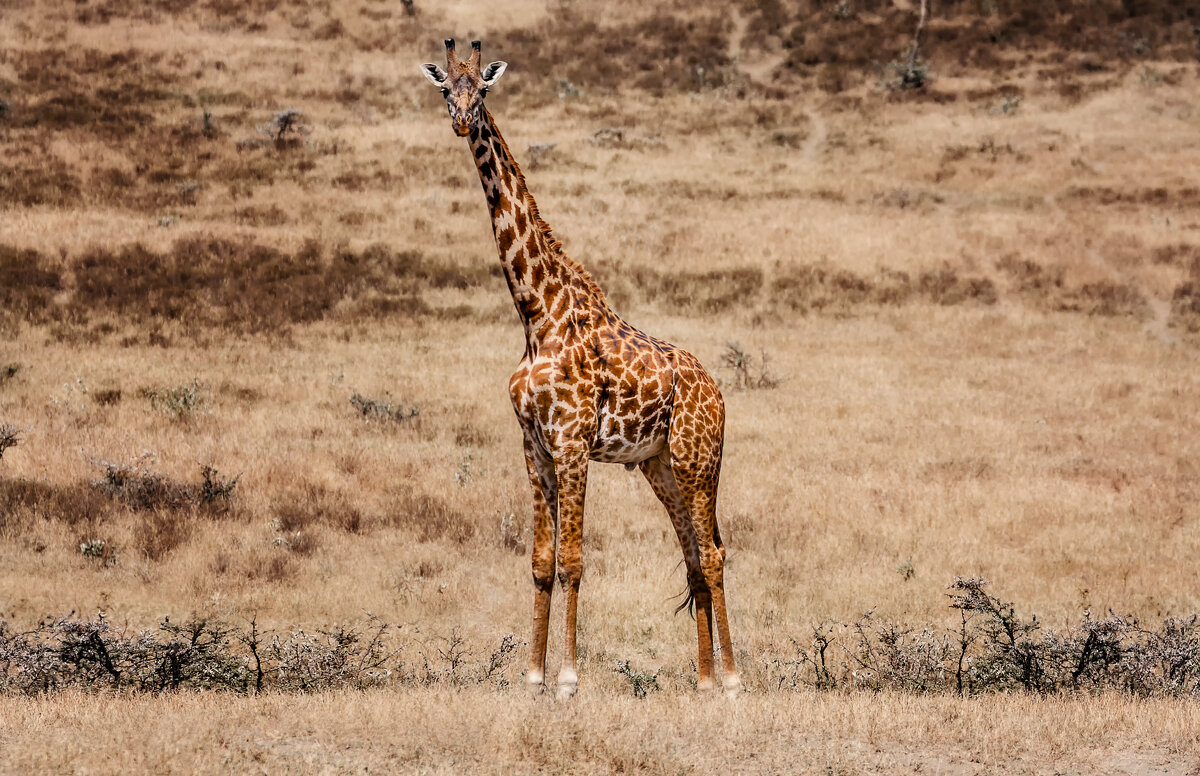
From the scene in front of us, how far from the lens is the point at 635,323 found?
26.6 m

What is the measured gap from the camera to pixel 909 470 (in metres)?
17.8

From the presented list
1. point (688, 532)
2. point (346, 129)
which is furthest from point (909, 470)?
point (346, 129)

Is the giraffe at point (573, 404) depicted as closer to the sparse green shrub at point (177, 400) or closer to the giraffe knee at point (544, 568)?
the giraffe knee at point (544, 568)

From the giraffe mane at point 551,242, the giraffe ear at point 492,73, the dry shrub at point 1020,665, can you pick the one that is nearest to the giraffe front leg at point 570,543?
the giraffe mane at point 551,242

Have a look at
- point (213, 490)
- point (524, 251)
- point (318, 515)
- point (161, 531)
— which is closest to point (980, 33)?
point (318, 515)

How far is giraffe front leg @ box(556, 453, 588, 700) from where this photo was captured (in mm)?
8758

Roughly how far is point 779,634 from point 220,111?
3630 centimetres

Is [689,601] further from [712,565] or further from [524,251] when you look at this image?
[524,251]

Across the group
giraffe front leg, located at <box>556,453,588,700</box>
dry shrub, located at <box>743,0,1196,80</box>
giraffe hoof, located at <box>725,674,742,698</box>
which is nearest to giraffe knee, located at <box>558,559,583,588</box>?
giraffe front leg, located at <box>556,453,588,700</box>

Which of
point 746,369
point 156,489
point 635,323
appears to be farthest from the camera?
point 635,323

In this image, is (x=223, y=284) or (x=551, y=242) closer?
(x=551, y=242)

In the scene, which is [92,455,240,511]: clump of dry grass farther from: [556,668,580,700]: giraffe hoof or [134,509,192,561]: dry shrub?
[556,668,580,700]: giraffe hoof

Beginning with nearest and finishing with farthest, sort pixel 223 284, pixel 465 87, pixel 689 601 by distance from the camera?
pixel 465 87 → pixel 689 601 → pixel 223 284

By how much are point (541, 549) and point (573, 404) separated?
117 cm
